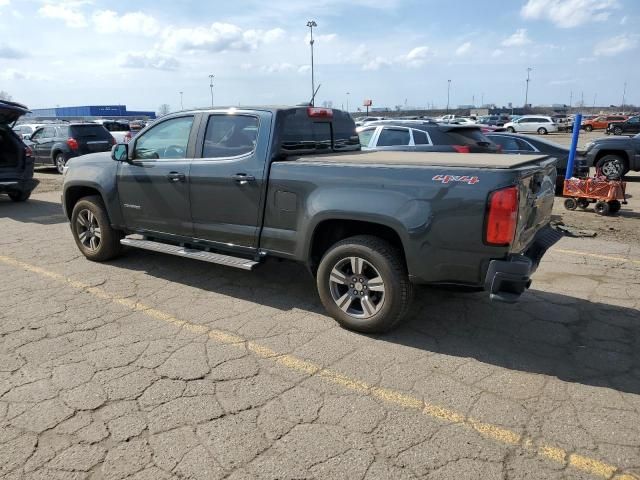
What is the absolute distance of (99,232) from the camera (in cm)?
593

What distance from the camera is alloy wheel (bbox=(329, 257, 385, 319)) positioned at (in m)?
3.96

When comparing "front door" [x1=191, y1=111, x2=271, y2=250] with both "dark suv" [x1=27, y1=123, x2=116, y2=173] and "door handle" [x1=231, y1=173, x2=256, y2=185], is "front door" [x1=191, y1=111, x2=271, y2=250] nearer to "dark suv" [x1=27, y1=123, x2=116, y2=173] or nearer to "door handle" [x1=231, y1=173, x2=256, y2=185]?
"door handle" [x1=231, y1=173, x2=256, y2=185]

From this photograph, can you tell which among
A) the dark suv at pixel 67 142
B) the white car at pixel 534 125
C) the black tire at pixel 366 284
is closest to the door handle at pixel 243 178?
the black tire at pixel 366 284

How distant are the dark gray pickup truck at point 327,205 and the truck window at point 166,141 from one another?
0.05 ft

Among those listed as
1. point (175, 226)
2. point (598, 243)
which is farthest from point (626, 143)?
point (175, 226)

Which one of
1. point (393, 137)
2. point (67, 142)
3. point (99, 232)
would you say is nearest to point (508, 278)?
point (99, 232)

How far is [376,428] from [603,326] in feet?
8.25

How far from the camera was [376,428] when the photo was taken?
285cm

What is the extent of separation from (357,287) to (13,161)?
31.7 feet

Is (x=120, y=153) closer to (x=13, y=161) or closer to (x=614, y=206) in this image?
(x=13, y=161)

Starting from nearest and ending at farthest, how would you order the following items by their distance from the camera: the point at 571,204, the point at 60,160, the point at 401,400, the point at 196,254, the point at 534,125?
the point at 401,400 < the point at 196,254 < the point at 571,204 < the point at 60,160 < the point at 534,125

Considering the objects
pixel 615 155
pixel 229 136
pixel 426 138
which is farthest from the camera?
pixel 615 155

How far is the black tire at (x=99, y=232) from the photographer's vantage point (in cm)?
583

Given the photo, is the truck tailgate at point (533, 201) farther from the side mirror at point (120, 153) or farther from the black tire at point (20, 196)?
the black tire at point (20, 196)
